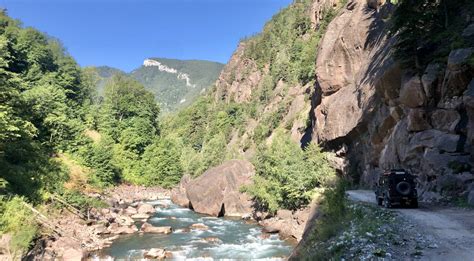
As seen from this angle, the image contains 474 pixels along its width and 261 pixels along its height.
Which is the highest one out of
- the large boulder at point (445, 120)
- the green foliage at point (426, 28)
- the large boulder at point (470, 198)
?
the green foliage at point (426, 28)

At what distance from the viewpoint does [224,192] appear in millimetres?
47375

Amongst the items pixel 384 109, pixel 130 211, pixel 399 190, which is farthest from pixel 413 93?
pixel 130 211

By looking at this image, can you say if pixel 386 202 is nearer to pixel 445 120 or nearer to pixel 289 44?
pixel 445 120

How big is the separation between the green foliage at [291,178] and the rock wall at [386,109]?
8.00 ft

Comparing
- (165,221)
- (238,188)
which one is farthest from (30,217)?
(238,188)

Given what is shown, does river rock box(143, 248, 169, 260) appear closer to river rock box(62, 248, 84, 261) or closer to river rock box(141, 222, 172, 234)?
river rock box(62, 248, 84, 261)

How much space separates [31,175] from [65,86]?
5225 cm

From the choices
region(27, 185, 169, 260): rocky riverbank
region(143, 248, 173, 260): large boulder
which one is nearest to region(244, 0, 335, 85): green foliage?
region(27, 185, 169, 260): rocky riverbank

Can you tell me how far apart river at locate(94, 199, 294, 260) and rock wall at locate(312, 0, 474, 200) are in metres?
10.1

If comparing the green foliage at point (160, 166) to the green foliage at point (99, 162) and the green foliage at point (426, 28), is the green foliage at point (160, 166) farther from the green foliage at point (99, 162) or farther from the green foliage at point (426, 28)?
the green foliage at point (426, 28)

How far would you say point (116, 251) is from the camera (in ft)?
89.2

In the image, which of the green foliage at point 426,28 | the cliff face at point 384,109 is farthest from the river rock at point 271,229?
the green foliage at point 426,28

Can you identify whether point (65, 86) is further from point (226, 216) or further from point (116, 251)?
point (116, 251)

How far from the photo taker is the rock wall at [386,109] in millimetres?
19781
